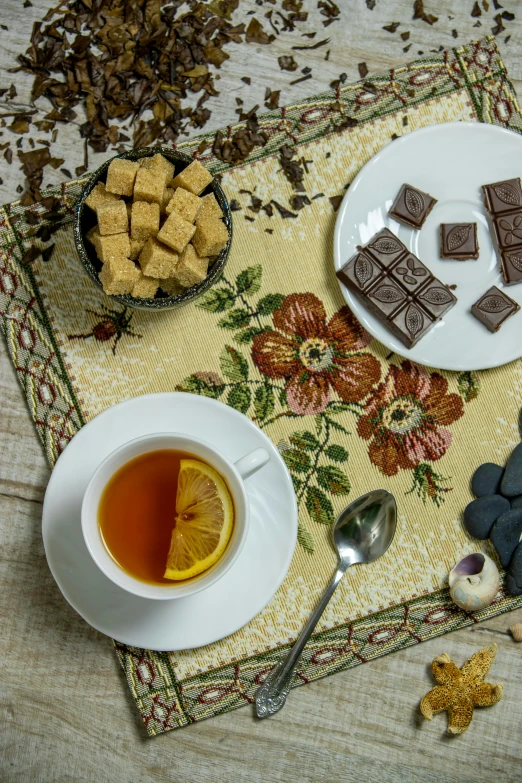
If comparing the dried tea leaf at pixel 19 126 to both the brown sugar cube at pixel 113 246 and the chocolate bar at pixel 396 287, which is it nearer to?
the brown sugar cube at pixel 113 246

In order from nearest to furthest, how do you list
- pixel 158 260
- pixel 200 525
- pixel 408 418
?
1. pixel 200 525
2. pixel 158 260
3. pixel 408 418

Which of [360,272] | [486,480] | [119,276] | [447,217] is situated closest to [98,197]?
[119,276]

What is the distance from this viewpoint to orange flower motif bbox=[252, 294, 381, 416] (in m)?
1.64

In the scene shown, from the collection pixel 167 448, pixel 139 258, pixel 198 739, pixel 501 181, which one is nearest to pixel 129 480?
pixel 167 448

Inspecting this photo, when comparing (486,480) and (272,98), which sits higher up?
(272,98)

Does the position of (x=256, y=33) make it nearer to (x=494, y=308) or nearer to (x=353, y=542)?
(x=494, y=308)

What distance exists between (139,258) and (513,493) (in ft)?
3.49

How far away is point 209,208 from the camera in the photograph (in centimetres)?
145

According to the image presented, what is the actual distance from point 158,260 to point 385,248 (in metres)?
0.55

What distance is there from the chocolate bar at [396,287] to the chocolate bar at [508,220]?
0.17 m

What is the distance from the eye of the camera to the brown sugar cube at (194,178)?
4.72 feet

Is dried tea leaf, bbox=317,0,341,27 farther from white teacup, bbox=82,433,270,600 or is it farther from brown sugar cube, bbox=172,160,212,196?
white teacup, bbox=82,433,270,600

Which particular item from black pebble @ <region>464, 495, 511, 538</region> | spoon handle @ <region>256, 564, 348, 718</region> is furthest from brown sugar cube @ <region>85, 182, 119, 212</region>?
black pebble @ <region>464, 495, 511, 538</region>

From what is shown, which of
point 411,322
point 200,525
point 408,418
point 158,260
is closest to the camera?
point 200,525
